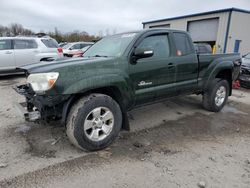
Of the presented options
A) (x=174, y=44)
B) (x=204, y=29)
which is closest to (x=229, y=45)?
(x=204, y=29)

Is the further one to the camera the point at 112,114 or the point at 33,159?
the point at 112,114

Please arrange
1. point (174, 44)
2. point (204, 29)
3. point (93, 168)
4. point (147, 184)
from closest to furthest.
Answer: point (147, 184), point (93, 168), point (174, 44), point (204, 29)

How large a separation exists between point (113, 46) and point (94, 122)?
158cm

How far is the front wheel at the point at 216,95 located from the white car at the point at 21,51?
6685mm

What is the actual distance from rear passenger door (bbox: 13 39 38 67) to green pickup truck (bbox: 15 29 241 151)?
20.5ft

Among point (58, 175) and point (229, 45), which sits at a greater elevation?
point (229, 45)

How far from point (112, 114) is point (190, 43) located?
252 centimetres

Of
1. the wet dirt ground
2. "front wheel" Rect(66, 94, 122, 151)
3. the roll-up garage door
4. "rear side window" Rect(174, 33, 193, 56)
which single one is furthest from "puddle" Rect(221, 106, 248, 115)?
the roll-up garage door

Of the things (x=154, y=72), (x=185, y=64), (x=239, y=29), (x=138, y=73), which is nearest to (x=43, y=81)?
(x=138, y=73)

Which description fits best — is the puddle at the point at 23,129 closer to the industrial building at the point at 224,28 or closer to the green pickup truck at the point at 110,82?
the green pickup truck at the point at 110,82

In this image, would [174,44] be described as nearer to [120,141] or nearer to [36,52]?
[120,141]

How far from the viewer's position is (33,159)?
10.4ft

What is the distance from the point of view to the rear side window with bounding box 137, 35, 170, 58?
4000 mm

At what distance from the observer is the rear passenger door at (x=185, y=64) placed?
174 inches
